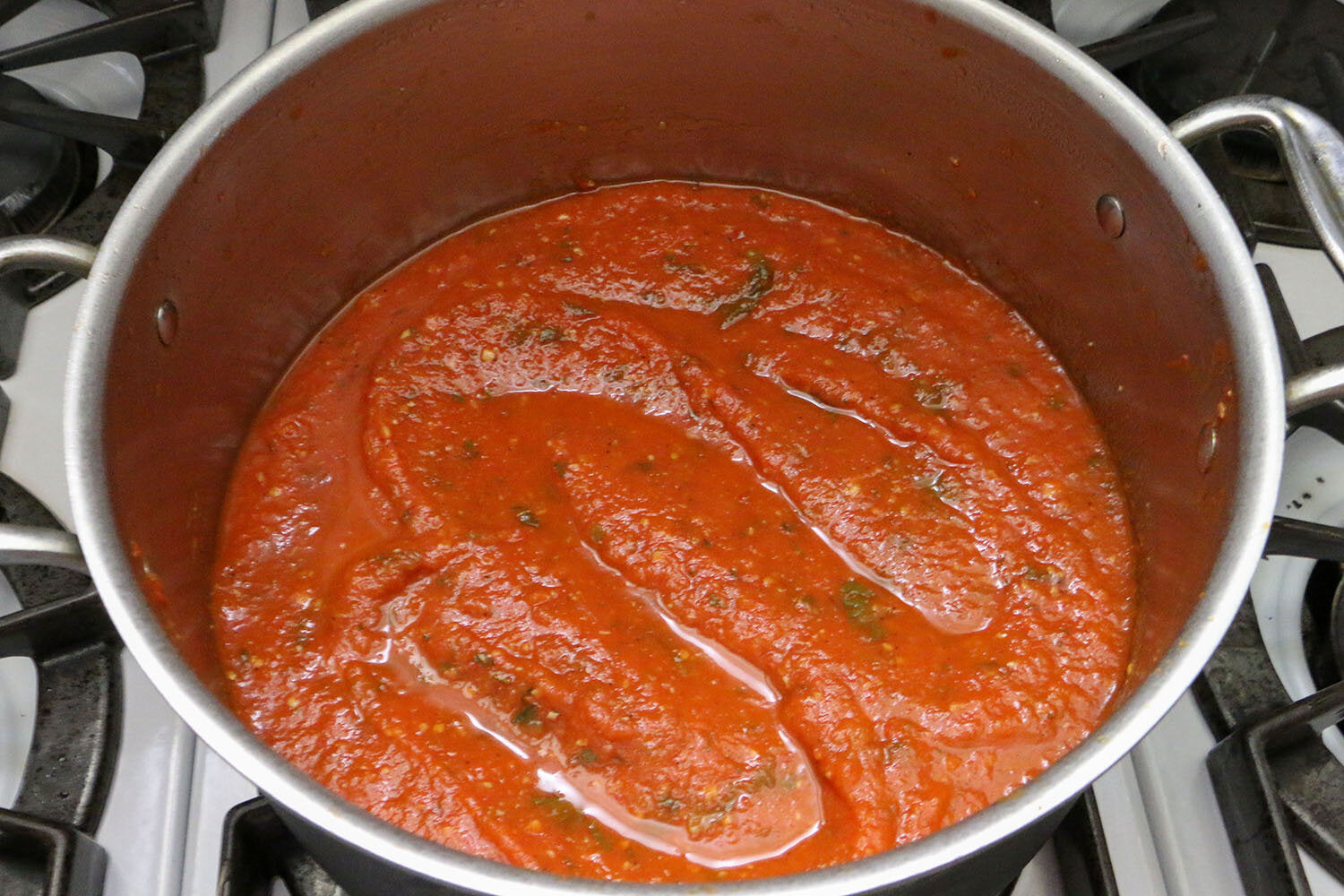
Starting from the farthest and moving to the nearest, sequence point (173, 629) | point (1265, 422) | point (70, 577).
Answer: point (70, 577) → point (173, 629) → point (1265, 422)

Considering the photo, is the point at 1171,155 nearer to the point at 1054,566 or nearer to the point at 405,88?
the point at 1054,566

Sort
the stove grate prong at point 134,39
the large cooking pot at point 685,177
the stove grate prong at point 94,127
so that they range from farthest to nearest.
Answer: the stove grate prong at point 134,39 → the stove grate prong at point 94,127 → the large cooking pot at point 685,177

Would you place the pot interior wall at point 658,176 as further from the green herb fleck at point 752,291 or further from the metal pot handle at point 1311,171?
the green herb fleck at point 752,291

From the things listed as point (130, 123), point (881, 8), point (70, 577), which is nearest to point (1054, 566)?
point (881, 8)

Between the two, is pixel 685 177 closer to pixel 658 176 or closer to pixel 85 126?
pixel 658 176

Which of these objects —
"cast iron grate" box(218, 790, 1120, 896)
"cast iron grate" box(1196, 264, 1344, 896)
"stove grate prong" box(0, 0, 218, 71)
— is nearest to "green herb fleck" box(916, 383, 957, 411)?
"cast iron grate" box(1196, 264, 1344, 896)

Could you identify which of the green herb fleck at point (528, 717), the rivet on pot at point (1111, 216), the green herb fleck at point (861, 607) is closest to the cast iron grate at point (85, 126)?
the green herb fleck at point (528, 717)
